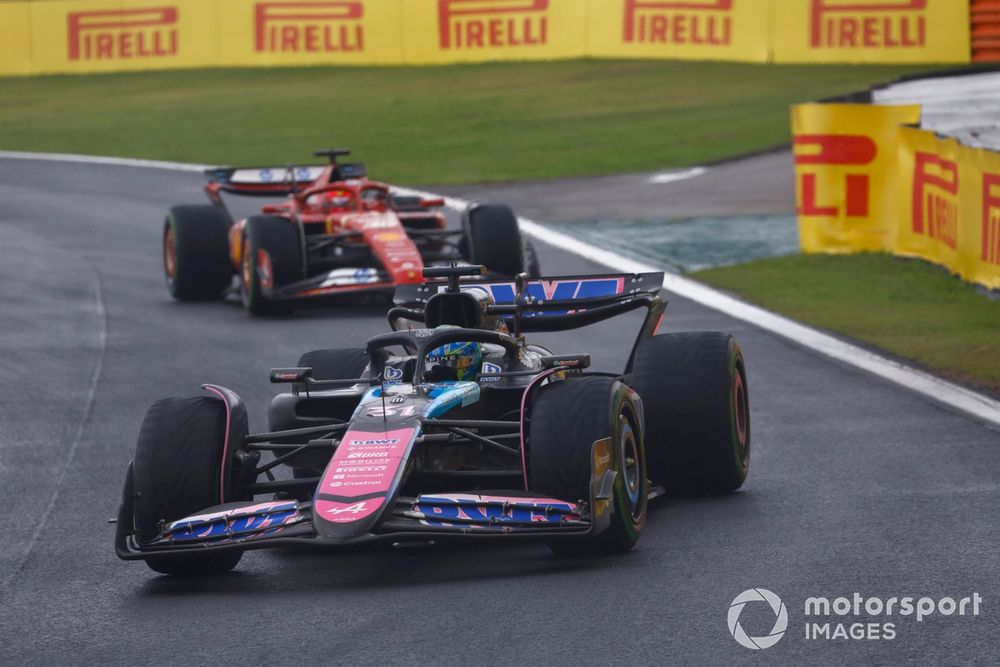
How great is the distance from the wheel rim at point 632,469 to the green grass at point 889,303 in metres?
4.87

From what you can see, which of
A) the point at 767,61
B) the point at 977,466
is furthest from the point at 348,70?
the point at 977,466

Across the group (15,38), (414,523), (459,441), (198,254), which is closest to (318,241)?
(198,254)

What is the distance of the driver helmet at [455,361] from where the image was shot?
8.63 metres

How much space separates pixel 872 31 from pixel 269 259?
60.1 feet

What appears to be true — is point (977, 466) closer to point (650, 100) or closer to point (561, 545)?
point (561, 545)

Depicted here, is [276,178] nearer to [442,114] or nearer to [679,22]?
[442,114]

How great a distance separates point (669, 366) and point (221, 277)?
1010 cm

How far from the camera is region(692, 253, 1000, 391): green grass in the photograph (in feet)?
44.7

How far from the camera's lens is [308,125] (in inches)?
1275

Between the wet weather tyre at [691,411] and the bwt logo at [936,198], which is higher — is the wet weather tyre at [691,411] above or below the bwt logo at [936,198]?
below

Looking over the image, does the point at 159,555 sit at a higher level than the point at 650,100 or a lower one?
lower

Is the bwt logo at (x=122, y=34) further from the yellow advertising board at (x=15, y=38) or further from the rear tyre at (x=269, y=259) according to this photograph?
the rear tyre at (x=269, y=259)

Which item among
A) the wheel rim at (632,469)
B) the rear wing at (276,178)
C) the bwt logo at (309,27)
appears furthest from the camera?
the bwt logo at (309,27)

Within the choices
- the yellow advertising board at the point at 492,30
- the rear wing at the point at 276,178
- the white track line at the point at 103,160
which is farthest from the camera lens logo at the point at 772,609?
the yellow advertising board at the point at 492,30
